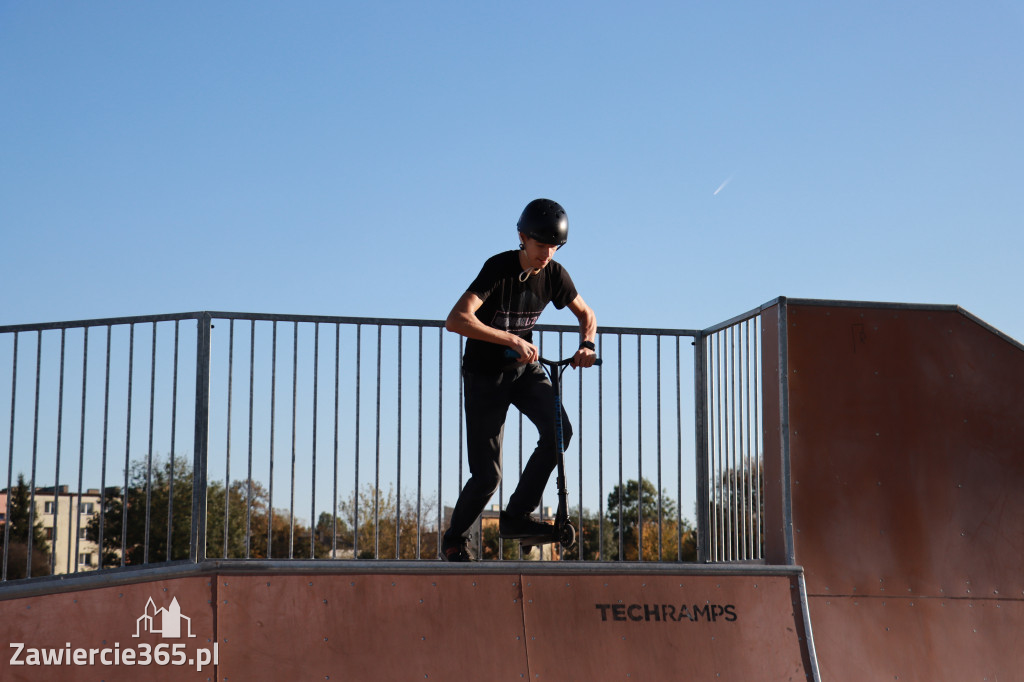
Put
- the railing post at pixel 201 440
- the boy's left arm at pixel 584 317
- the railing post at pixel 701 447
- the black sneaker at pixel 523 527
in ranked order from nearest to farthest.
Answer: the railing post at pixel 201 440 < the black sneaker at pixel 523 527 < the boy's left arm at pixel 584 317 < the railing post at pixel 701 447

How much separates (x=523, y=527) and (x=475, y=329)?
125 cm

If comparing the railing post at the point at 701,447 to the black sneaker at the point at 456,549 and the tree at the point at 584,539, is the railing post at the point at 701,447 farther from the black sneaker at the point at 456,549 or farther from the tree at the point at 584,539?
the black sneaker at the point at 456,549

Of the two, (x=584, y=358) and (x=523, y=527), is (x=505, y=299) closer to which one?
(x=584, y=358)

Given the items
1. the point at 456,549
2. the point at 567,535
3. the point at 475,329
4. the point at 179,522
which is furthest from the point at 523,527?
the point at 179,522

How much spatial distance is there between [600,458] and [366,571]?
211 cm

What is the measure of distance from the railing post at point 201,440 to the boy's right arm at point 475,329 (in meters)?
1.61

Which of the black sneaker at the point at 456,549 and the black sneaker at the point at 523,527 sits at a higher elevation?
the black sneaker at the point at 523,527

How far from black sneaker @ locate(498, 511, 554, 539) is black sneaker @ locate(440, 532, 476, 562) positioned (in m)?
0.23

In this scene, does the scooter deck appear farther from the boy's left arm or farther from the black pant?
the boy's left arm

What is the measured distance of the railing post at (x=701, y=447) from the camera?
23.1 feet

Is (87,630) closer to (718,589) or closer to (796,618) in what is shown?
(718,589)

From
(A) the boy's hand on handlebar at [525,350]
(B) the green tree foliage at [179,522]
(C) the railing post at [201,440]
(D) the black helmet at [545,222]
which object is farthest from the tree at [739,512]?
(B) the green tree foliage at [179,522]

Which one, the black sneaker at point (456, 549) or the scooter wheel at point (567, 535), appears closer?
the scooter wheel at point (567, 535)

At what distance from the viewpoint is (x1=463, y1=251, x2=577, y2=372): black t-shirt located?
18.4 ft
